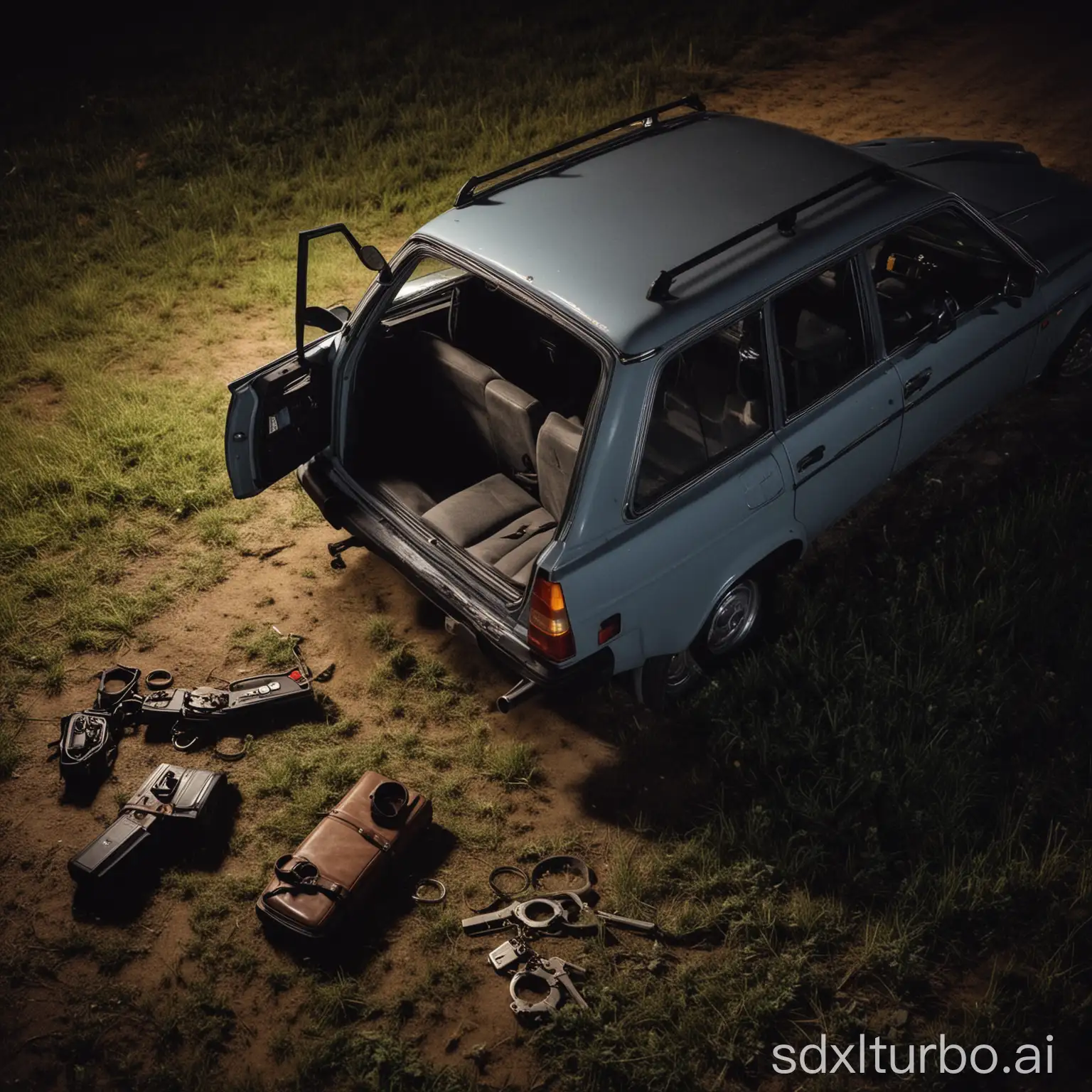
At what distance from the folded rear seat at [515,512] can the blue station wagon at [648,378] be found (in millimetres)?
13

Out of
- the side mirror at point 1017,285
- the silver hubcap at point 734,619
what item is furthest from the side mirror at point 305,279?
the side mirror at point 1017,285

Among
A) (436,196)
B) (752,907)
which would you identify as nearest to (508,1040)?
(752,907)

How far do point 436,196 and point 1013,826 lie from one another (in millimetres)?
6760

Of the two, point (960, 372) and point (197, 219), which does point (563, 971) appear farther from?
point (197, 219)

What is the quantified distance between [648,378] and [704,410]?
445 mm

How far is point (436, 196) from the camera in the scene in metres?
8.58

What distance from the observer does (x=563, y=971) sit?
367 cm

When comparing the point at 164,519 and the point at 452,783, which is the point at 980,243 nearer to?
the point at 452,783

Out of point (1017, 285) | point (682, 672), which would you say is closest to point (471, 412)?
point (682, 672)

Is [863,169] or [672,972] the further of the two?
[863,169]

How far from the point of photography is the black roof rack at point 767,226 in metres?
3.67

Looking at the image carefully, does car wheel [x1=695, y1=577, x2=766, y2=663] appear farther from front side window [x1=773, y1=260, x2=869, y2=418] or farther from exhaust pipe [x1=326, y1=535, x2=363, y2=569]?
exhaust pipe [x1=326, y1=535, x2=363, y2=569]

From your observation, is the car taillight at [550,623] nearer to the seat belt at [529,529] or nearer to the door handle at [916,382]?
the seat belt at [529,529]

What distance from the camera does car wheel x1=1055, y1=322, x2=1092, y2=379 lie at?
5.75 m
